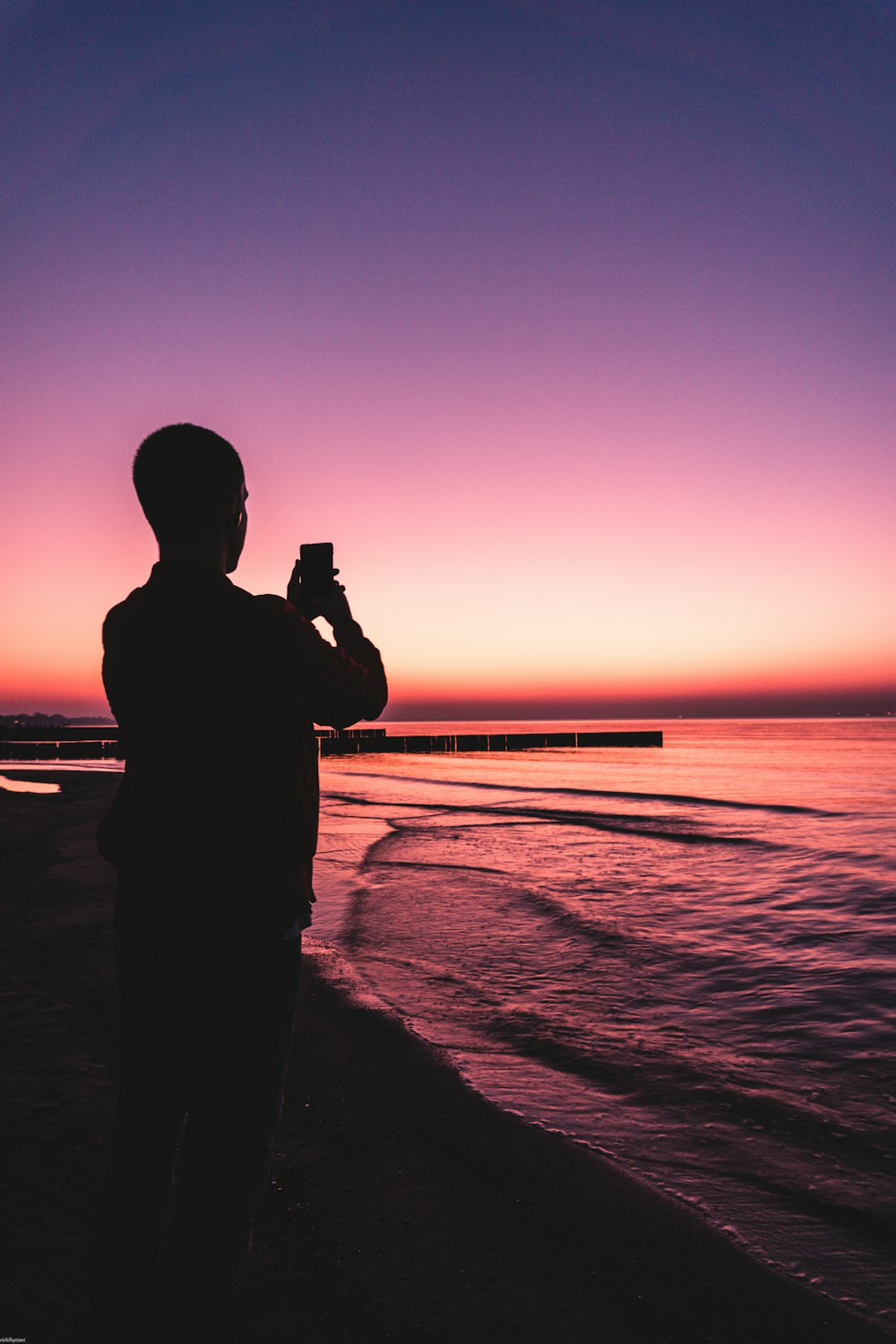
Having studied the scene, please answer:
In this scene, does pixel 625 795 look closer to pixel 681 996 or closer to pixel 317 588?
pixel 681 996

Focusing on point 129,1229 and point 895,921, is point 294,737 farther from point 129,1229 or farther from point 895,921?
point 895,921

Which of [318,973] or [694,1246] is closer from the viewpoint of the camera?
[694,1246]

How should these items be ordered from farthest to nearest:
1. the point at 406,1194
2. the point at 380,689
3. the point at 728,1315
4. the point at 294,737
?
the point at 406,1194 → the point at 728,1315 → the point at 380,689 → the point at 294,737

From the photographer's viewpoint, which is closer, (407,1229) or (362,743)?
(407,1229)

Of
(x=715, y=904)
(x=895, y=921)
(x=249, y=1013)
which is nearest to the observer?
(x=249, y=1013)

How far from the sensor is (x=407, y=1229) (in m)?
2.79

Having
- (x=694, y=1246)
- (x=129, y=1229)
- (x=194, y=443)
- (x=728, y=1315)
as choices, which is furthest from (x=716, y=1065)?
(x=194, y=443)

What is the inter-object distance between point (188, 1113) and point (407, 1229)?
173 centimetres

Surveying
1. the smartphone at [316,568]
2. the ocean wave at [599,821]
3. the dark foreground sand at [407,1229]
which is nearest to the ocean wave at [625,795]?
the ocean wave at [599,821]

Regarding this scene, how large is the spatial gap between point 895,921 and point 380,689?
28.0ft

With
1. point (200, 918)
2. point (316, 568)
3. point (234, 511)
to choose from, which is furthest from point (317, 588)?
point (200, 918)

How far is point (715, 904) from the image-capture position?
29.6 ft

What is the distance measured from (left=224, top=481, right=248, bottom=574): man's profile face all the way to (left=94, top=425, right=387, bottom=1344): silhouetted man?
20cm

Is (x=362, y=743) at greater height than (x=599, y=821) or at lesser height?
lesser
